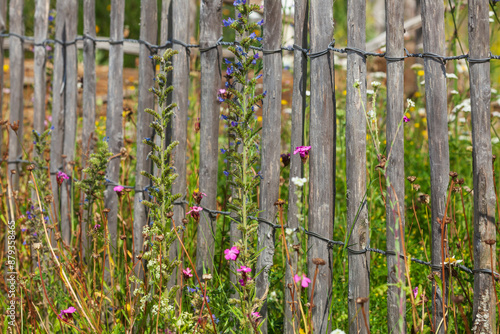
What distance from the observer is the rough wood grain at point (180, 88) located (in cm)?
270

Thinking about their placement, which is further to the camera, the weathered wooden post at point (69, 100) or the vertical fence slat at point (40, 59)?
the vertical fence slat at point (40, 59)

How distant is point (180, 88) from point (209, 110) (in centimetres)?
24

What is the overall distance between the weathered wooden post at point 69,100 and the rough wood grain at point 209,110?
1.09 meters

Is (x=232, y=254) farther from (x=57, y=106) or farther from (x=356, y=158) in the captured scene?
(x=57, y=106)

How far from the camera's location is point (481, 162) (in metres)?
1.96

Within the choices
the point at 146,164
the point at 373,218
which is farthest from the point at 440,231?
the point at 146,164

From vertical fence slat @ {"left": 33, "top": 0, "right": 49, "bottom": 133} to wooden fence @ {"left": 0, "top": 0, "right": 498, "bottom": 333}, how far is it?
0.48 m

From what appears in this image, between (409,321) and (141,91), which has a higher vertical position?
(141,91)

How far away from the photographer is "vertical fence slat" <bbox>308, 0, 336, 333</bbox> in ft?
7.22

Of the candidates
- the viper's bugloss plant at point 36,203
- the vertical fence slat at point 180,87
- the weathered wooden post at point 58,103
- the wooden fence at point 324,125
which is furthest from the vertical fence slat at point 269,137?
the weathered wooden post at point 58,103

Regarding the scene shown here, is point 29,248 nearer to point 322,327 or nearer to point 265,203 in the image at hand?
point 265,203

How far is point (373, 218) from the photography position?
130 inches

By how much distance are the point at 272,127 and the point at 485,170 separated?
923 mm

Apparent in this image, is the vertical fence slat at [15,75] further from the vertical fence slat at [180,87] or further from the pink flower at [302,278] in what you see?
the pink flower at [302,278]
